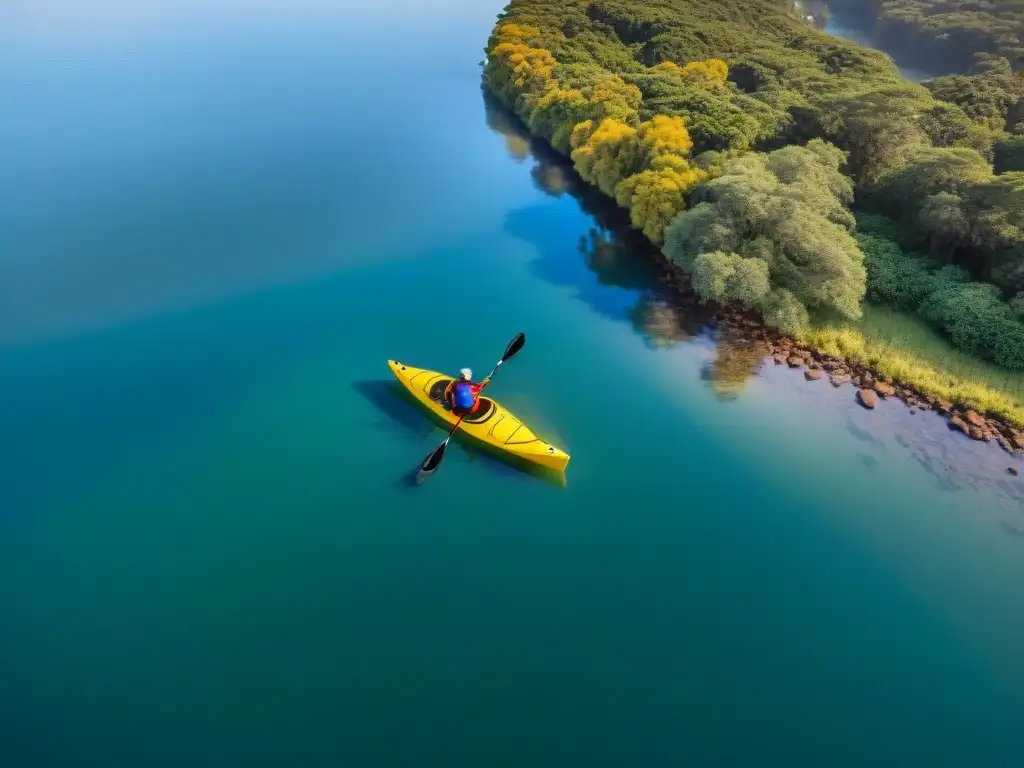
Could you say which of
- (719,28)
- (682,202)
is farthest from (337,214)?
(719,28)

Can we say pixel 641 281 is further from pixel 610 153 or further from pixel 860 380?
pixel 860 380

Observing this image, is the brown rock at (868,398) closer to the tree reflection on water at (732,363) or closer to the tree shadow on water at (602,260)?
the tree reflection on water at (732,363)

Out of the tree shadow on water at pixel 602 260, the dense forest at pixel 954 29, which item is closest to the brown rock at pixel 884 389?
the tree shadow on water at pixel 602 260

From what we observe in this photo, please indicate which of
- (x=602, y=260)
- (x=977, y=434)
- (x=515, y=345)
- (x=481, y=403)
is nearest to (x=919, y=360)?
(x=977, y=434)

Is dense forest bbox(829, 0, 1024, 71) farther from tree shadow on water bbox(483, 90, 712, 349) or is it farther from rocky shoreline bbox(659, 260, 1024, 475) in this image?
rocky shoreline bbox(659, 260, 1024, 475)

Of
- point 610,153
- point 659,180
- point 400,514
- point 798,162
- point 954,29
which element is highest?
point 954,29

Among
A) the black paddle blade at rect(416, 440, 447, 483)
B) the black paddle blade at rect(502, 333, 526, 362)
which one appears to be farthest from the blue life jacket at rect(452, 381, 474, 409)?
the black paddle blade at rect(502, 333, 526, 362)
